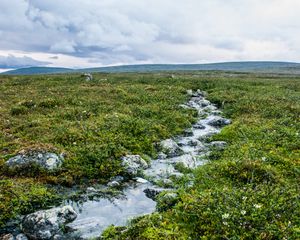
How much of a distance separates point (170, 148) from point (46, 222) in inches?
331

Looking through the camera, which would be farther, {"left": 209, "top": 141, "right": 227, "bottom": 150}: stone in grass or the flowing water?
{"left": 209, "top": 141, "right": 227, "bottom": 150}: stone in grass

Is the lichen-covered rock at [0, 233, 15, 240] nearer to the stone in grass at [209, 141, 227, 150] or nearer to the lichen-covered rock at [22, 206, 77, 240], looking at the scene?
the lichen-covered rock at [22, 206, 77, 240]

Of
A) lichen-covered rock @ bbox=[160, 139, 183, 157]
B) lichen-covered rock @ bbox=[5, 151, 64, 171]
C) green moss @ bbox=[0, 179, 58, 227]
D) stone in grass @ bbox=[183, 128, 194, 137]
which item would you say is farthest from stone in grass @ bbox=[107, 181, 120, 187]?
stone in grass @ bbox=[183, 128, 194, 137]

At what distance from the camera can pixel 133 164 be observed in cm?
1364

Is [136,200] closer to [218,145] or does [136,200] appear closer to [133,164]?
[133,164]

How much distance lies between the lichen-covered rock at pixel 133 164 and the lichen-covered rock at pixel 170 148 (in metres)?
2.09

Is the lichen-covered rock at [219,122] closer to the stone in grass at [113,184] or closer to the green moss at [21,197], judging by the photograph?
the stone in grass at [113,184]

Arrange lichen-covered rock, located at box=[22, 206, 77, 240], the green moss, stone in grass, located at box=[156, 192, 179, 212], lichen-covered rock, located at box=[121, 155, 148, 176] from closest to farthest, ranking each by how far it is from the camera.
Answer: lichen-covered rock, located at box=[22, 206, 77, 240], the green moss, stone in grass, located at box=[156, 192, 179, 212], lichen-covered rock, located at box=[121, 155, 148, 176]

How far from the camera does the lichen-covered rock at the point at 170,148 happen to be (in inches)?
627

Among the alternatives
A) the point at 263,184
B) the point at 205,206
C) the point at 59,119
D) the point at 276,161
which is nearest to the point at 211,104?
the point at 59,119

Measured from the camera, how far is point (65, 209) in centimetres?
960

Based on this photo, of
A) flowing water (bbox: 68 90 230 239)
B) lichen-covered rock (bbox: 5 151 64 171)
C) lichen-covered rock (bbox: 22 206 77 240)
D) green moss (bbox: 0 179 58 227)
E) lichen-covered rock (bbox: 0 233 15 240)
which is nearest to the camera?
lichen-covered rock (bbox: 0 233 15 240)

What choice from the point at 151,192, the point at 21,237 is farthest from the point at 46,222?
the point at 151,192

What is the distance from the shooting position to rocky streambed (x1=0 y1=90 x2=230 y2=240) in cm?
892
